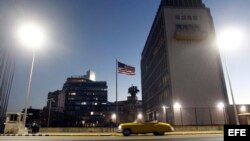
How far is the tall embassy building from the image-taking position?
48.2 metres

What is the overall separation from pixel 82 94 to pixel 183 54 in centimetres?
11436

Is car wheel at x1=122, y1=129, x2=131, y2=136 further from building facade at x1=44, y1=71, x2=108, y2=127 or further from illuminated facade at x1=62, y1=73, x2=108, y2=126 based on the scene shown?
illuminated facade at x1=62, y1=73, x2=108, y2=126

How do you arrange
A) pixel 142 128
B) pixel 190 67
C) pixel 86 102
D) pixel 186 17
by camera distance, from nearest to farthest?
1. pixel 142 128
2. pixel 190 67
3. pixel 186 17
4. pixel 86 102

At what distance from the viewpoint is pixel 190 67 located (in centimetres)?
5256

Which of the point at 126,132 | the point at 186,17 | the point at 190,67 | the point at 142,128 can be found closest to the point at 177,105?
the point at 190,67

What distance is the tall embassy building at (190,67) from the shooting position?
158 feet

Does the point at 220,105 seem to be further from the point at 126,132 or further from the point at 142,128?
the point at 126,132

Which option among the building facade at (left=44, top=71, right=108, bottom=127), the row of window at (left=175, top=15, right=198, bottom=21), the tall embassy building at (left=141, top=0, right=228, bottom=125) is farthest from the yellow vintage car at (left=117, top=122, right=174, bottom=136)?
the building facade at (left=44, top=71, right=108, bottom=127)

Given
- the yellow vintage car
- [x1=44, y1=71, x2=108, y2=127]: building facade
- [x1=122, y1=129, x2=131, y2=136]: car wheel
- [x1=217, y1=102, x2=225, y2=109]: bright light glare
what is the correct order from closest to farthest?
[x1=122, y1=129, x2=131, y2=136]: car wheel, the yellow vintage car, [x1=217, y1=102, x2=225, y2=109]: bright light glare, [x1=44, y1=71, x2=108, y2=127]: building facade

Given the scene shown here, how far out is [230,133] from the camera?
5285mm

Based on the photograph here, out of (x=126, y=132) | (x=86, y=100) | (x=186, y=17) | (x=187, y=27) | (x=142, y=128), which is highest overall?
(x=186, y=17)

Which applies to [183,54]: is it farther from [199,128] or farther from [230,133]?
[230,133]

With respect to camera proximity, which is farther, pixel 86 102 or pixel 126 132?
pixel 86 102

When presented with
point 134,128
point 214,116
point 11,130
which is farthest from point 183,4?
point 11,130
